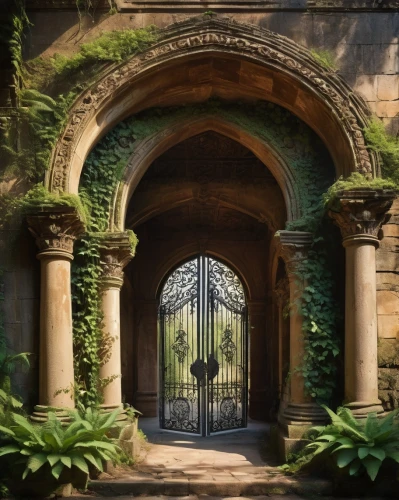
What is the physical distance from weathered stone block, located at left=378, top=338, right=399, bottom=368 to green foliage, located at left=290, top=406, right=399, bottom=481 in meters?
0.84

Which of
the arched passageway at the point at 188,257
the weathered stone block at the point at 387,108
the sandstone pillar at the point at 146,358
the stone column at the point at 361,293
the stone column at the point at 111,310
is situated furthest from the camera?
the sandstone pillar at the point at 146,358

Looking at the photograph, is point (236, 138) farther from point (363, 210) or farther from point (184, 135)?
point (363, 210)

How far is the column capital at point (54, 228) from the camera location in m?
9.11

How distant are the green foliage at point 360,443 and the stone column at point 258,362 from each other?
7.85 metres

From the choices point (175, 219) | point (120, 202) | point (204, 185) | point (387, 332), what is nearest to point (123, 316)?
point (175, 219)

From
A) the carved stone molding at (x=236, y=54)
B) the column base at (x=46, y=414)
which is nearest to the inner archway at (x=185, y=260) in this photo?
the carved stone molding at (x=236, y=54)

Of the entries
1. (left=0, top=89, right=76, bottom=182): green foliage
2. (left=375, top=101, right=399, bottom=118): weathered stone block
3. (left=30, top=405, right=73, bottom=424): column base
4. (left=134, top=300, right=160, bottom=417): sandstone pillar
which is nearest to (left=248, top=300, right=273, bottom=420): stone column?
(left=134, top=300, right=160, bottom=417): sandstone pillar

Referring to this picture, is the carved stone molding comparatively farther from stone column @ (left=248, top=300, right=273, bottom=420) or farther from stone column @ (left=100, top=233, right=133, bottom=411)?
stone column @ (left=248, top=300, right=273, bottom=420)

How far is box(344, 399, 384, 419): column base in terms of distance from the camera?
355 inches

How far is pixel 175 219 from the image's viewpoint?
17.0 metres

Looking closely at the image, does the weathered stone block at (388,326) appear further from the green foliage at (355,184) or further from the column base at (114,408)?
the column base at (114,408)

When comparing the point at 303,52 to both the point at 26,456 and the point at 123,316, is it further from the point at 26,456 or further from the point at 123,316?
the point at 123,316

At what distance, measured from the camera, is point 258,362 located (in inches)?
659

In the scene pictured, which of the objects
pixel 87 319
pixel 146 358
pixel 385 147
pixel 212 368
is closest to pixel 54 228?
pixel 87 319
